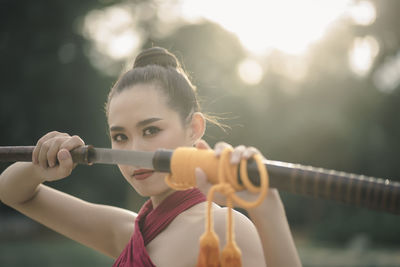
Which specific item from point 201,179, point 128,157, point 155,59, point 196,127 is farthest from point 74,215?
point 201,179

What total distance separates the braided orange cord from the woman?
0.05 metres

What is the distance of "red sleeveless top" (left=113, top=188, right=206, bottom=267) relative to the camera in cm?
232

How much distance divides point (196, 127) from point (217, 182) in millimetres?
1073

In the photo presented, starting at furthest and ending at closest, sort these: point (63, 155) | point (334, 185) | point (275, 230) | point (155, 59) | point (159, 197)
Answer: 1. point (155, 59)
2. point (159, 197)
3. point (63, 155)
4. point (275, 230)
5. point (334, 185)

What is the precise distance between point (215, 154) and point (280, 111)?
18.9 meters

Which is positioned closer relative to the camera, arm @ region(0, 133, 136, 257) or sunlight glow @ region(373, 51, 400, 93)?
arm @ region(0, 133, 136, 257)

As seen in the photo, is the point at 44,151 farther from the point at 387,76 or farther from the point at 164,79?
the point at 387,76

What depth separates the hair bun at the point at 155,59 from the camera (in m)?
2.86

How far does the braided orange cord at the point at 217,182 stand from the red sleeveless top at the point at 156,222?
2.43ft

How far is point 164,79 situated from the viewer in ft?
8.62

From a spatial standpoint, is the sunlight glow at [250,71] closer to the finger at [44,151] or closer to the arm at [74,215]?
the arm at [74,215]

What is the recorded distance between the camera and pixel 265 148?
19.4 m

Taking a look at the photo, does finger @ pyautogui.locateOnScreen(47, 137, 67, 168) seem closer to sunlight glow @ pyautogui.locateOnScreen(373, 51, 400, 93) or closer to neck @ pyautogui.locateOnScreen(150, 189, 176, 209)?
neck @ pyautogui.locateOnScreen(150, 189, 176, 209)

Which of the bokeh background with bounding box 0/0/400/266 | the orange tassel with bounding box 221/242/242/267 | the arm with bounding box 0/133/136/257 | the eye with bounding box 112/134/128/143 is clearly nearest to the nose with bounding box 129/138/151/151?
the eye with bounding box 112/134/128/143
